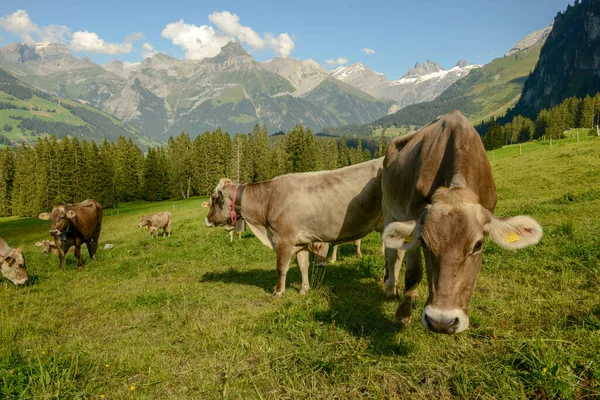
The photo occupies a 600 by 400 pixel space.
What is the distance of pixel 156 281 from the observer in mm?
11641

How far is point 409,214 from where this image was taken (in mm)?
4883

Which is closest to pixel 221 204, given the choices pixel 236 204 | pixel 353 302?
pixel 236 204

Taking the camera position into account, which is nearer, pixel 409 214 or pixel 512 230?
pixel 512 230

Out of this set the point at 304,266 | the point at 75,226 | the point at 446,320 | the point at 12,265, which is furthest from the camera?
the point at 75,226

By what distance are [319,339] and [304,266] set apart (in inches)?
150

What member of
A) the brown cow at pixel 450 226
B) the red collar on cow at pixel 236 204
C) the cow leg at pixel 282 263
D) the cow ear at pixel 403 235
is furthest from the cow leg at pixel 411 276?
the red collar on cow at pixel 236 204

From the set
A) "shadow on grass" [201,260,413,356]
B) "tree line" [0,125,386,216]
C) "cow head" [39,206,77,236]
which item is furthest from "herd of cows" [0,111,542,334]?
"tree line" [0,125,386,216]

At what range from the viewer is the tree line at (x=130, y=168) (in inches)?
3044

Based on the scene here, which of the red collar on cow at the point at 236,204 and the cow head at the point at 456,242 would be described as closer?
the cow head at the point at 456,242

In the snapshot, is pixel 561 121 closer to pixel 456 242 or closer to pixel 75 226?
pixel 75 226

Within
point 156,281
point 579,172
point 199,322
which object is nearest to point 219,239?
point 156,281

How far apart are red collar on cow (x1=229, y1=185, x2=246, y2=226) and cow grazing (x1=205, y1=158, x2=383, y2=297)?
2.57 ft

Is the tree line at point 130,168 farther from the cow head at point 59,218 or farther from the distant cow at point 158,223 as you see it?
the cow head at point 59,218

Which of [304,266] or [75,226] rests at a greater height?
[75,226]
